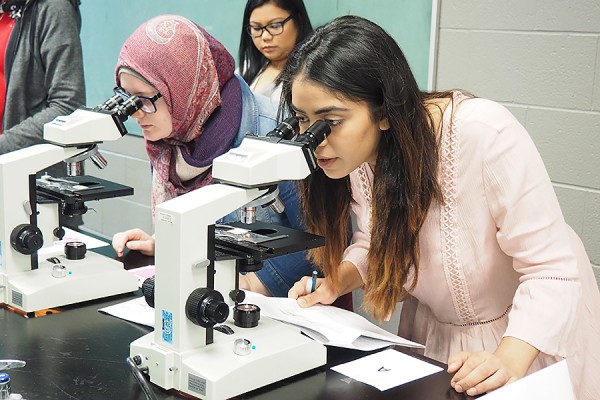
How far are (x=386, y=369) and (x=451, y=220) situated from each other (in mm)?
355

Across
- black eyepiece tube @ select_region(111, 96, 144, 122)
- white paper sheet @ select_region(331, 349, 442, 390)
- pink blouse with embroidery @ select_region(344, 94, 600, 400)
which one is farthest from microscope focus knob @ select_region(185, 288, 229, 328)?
black eyepiece tube @ select_region(111, 96, 144, 122)

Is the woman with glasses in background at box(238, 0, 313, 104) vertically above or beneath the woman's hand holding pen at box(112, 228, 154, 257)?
above

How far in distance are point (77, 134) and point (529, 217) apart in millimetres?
990

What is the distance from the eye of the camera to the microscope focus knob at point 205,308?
4.33ft

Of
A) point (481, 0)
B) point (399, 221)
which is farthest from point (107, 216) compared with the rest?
point (399, 221)

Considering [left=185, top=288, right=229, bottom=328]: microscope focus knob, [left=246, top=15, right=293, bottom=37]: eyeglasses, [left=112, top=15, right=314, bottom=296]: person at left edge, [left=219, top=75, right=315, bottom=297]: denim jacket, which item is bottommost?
[left=219, top=75, right=315, bottom=297]: denim jacket

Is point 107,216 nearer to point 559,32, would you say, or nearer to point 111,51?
point 111,51

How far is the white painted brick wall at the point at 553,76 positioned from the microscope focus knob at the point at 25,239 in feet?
5.31

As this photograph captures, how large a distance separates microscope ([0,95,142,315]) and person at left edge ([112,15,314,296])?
19 cm

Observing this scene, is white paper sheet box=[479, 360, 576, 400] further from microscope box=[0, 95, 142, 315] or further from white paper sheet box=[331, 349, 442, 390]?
microscope box=[0, 95, 142, 315]

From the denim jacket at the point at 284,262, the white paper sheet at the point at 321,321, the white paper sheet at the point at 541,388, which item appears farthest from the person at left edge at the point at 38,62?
the white paper sheet at the point at 541,388

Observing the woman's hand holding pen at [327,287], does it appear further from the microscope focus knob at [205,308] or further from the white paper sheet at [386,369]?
the microscope focus knob at [205,308]

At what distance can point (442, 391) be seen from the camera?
1365 millimetres

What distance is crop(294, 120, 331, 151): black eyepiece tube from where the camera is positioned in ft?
4.56
